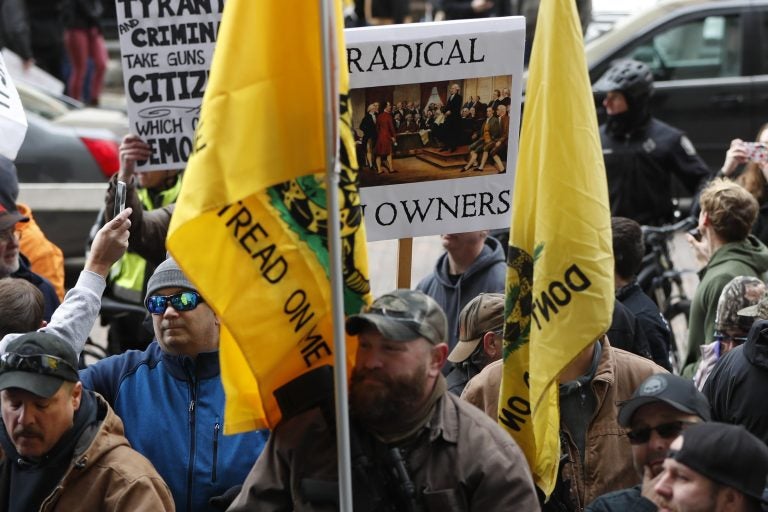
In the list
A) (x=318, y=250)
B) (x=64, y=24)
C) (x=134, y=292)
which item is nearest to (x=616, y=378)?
(x=318, y=250)

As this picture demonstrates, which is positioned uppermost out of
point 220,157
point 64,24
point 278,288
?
point 220,157

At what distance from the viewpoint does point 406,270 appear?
225 inches

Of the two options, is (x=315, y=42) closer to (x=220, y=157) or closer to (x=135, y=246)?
(x=220, y=157)

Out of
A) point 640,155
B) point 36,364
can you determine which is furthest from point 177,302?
point 640,155

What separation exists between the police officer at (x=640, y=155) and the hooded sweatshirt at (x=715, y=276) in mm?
2266

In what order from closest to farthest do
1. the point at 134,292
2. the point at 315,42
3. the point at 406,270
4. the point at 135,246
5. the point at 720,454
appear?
the point at 720,454, the point at 315,42, the point at 406,270, the point at 135,246, the point at 134,292

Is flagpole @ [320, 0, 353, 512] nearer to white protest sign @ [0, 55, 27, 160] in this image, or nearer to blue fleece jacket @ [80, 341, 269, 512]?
blue fleece jacket @ [80, 341, 269, 512]

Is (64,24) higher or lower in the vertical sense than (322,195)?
lower

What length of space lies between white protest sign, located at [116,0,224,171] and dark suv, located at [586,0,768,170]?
295 inches

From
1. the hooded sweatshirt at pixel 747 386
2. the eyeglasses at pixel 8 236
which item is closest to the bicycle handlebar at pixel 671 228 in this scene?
the hooded sweatshirt at pixel 747 386

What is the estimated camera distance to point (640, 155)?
9.63 meters

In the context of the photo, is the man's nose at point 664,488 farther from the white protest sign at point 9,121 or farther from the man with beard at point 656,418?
the white protest sign at point 9,121

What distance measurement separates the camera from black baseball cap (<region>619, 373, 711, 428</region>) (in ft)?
15.0

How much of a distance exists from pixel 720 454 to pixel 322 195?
4.66 feet
